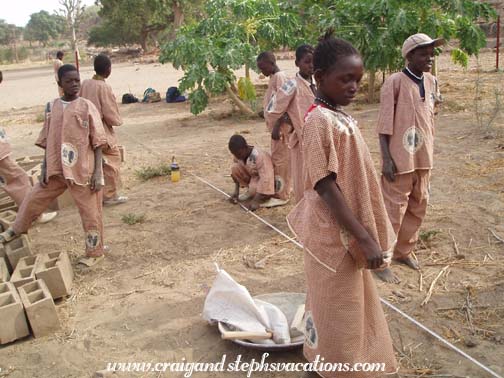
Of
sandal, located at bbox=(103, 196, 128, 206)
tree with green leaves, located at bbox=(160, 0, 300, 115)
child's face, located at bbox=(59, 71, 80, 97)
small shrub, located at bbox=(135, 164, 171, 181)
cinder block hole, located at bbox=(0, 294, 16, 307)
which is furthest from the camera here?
tree with green leaves, located at bbox=(160, 0, 300, 115)

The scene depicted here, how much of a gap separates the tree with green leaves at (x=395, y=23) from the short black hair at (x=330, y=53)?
313 inches

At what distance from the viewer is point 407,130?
3793 millimetres

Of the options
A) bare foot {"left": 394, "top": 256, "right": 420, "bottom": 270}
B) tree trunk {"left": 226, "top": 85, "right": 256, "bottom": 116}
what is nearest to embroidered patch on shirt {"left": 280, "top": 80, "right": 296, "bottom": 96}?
bare foot {"left": 394, "top": 256, "right": 420, "bottom": 270}

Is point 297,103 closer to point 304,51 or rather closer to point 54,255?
point 304,51

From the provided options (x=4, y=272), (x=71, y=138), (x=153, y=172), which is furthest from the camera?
(x=153, y=172)

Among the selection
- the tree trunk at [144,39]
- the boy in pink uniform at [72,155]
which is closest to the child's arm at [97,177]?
the boy in pink uniform at [72,155]

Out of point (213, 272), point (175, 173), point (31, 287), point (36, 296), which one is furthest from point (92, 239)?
point (175, 173)

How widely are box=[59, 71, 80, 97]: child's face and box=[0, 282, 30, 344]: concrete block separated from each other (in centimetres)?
168

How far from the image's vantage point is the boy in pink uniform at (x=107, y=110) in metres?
5.89

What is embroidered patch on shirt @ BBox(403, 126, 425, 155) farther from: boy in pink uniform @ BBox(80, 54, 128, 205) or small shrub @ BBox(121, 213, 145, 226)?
boy in pink uniform @ BBox(80, 54, 128, 205)

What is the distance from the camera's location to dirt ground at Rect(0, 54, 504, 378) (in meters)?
3.21

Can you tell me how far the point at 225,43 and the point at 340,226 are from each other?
354 inches

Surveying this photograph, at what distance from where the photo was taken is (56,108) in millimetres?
4285

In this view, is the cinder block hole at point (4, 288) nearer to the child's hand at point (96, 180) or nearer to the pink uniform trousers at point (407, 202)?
the child's hand at point (96, 180)
